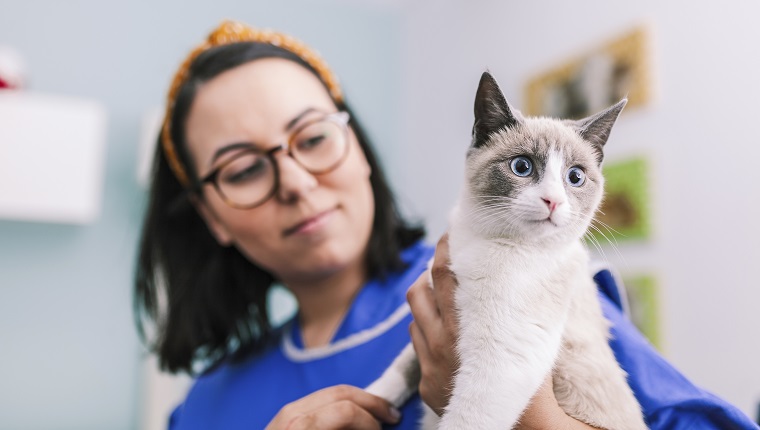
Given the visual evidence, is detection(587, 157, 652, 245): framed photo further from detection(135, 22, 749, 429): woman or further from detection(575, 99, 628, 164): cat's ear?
detection(575, 99, 628, 164): cat's ear

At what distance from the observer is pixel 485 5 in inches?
105

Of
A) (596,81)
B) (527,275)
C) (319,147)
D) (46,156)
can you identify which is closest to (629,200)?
(596,81)

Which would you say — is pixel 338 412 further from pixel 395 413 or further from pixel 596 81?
pixel 596 81

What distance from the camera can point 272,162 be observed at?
3.36 feet

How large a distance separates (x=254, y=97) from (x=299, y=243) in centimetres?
25

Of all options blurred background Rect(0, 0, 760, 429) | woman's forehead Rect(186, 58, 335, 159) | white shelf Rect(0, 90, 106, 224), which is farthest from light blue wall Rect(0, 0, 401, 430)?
woman's forehead Rect(186, 58, 335, 159)

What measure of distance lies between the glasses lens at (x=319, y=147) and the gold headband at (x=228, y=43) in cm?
16

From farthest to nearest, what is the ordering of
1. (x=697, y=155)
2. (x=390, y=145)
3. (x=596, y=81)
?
(x=390, y=145) → (x=596, y=81) → (x=697, y=155)

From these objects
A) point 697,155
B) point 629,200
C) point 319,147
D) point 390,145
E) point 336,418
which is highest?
point 319,147

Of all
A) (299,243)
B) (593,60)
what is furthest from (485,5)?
(299,243)

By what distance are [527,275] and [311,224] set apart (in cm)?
46

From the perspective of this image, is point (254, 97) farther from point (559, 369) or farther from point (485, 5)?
point (485, 5)

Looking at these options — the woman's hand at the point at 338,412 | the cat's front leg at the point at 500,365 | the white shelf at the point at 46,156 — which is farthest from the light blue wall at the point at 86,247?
the cat's front leg at the point at 500,365

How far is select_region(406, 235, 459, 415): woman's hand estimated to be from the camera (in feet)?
2.22
